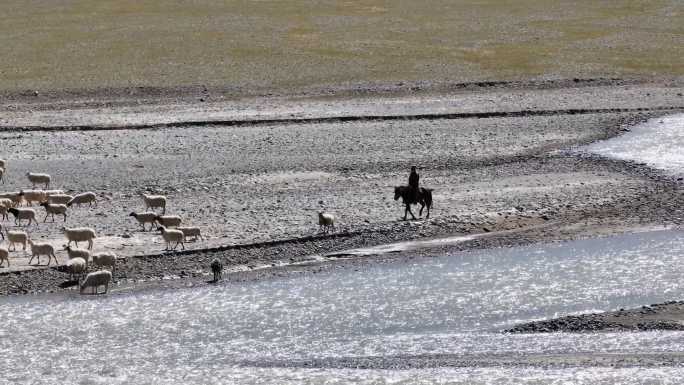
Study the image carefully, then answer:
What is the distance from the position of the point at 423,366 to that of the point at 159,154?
57.8 ft

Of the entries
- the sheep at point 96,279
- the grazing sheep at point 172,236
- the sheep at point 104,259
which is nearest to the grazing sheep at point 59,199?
the grazing sheep at point 172,236

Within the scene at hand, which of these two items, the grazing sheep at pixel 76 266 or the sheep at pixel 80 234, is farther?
the sheep at pixel 80 234

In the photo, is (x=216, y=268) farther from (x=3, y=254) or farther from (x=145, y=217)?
(x=3, y=254)

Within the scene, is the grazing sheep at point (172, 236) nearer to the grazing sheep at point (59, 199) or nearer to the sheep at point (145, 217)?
the sheep at point (145, 217)

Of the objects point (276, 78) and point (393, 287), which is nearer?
point (393, 287)

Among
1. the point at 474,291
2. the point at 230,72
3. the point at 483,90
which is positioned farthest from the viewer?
the point at 230,72

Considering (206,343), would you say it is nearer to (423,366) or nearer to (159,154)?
(423,366)

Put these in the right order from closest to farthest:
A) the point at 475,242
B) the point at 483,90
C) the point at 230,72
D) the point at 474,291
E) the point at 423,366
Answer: the point at 423,366, the point at 474,291, the point at 475,242, the point at 483,90, the point at 230,72

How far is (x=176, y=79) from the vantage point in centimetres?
4844

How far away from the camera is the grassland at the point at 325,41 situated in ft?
162

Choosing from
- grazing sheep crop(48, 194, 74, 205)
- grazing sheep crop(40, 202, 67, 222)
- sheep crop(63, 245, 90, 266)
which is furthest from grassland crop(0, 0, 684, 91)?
sheep crop(63, 245, 90, 266)

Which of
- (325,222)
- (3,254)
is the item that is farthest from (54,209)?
(325,222)

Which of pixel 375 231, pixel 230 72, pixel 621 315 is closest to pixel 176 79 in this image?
pixel 230 72

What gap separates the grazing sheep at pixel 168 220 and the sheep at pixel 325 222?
2.86 meters
